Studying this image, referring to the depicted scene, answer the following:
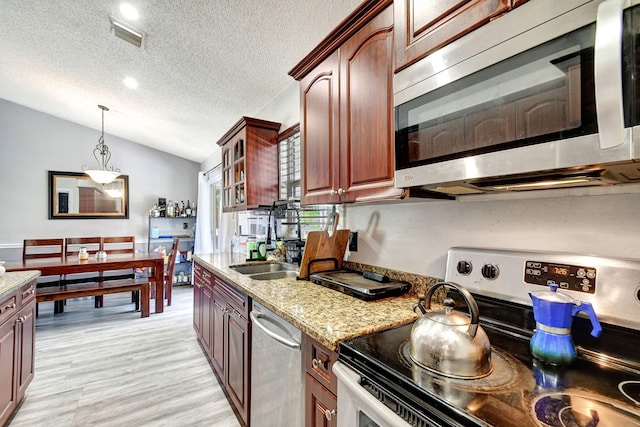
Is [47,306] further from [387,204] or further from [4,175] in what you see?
[387,204]

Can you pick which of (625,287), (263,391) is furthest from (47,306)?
(625,287)

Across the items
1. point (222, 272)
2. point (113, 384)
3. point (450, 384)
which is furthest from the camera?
point (113, 384)

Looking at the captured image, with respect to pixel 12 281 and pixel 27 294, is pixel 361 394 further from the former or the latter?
pixel 27 294

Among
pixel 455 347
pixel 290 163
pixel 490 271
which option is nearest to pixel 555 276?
pixel 490 271

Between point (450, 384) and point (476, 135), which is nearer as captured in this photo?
point (450, 384)

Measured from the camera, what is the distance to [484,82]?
32.8 inches

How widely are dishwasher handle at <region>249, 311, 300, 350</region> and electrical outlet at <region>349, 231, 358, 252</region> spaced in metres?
0.72

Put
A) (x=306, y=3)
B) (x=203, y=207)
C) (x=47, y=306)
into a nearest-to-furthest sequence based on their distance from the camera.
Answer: (x=306, y=3), (x=47, y=306), (x=203, y=207)

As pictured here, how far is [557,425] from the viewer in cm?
56

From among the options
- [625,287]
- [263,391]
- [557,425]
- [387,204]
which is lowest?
[263,391]

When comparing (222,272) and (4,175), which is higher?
(4,175)

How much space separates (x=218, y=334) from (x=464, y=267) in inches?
69.5

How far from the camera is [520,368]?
2.60 feet

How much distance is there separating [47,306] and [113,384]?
9.76ft
